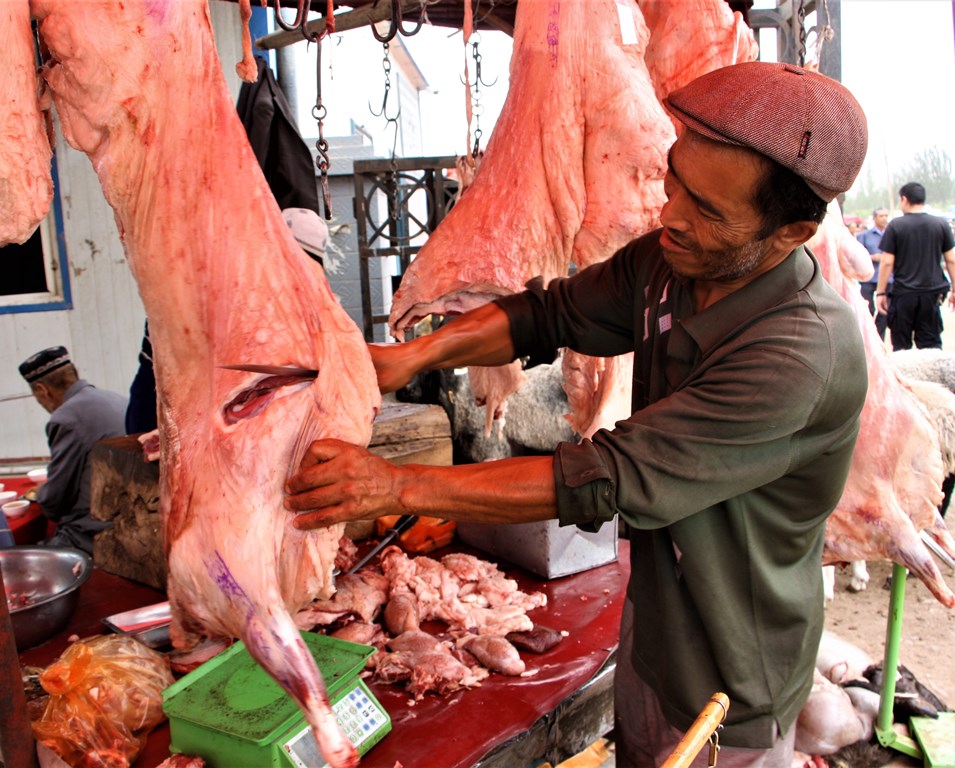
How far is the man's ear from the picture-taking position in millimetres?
1546

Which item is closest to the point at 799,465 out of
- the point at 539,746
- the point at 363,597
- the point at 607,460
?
the point at 607,460

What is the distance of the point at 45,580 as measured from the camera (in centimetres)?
312

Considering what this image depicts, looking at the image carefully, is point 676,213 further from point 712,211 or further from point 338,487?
point 338,487

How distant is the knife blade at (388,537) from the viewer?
342cm

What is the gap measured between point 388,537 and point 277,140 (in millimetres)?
2540

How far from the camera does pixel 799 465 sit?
1.62 meters

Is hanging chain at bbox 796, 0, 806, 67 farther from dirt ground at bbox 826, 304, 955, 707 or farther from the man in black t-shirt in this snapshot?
the man in black t-shirt

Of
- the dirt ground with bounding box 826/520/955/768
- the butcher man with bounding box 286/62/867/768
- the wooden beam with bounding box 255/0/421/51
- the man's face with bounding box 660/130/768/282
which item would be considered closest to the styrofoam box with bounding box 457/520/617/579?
the butcher man with bounding box 286/62/867/768

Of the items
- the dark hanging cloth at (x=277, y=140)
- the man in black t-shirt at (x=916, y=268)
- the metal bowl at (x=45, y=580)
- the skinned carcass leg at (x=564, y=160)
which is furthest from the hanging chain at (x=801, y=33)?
the man in black t-shirt at (x=916, y=268)

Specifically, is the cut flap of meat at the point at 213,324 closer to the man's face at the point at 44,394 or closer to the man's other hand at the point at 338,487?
the man's other hand at the point at 338,487

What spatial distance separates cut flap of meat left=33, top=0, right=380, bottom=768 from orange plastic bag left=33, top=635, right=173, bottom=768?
883 mm

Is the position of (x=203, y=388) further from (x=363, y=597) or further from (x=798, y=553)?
(x=363, y=597)

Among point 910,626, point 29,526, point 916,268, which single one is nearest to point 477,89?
point 29,526

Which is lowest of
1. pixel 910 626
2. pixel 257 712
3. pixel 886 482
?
pixel 910 626
